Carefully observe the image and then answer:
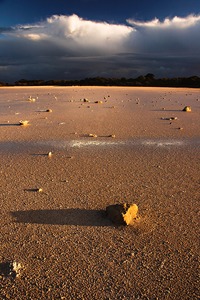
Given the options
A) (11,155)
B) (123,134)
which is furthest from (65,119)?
(11,155)

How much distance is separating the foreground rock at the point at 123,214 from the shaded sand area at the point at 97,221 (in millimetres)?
54

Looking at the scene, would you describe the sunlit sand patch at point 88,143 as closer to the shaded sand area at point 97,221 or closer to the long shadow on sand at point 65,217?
the shaded sand area at point 97,221

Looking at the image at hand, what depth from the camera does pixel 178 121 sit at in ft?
25.6

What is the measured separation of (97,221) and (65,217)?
0.25 metres

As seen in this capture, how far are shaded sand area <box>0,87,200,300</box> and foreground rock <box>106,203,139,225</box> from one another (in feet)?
0.18

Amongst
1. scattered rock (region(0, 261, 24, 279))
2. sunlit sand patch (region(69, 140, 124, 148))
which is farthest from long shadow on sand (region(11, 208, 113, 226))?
sunlit sand patch (region(69, 140, 124, 148))

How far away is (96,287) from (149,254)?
0.46 m

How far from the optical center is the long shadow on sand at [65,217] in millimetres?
2639

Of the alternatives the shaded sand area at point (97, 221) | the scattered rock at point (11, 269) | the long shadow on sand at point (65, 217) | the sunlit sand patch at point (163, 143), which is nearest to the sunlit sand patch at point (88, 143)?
the shaded sand area at point (97, 221)

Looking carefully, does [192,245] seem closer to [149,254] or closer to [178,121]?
[149,254]

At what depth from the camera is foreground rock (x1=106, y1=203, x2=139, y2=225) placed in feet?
8.45

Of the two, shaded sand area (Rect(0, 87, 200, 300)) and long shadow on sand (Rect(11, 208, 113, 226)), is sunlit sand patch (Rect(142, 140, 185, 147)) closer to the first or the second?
shaded sand area (Rect(0, 87, 200, 300))

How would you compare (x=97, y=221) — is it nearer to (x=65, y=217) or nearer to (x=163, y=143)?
(x=65, y=217)

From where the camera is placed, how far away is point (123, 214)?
2.57 meters
